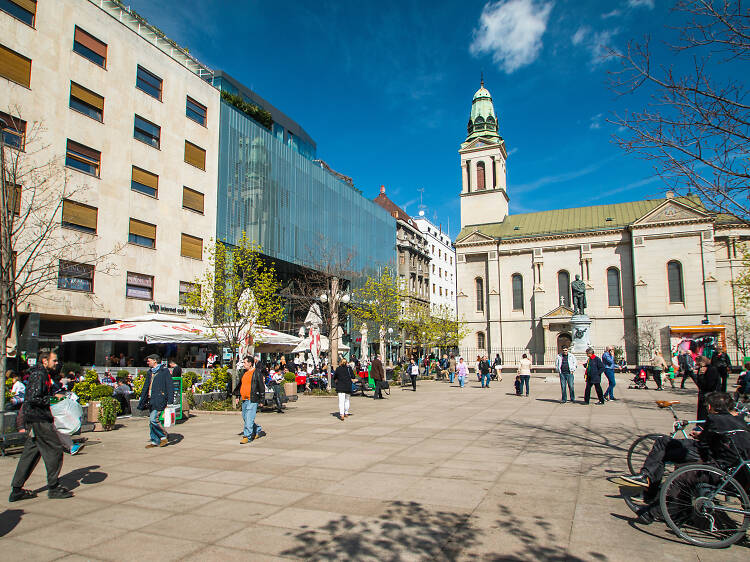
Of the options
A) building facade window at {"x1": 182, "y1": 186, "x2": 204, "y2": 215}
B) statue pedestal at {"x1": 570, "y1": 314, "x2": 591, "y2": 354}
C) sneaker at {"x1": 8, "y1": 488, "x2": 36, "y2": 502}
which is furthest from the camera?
statue pedestal at {"x1": 570, "y1": 314, "x2": 591, "y2": 354}

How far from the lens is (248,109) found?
39312 millimetres

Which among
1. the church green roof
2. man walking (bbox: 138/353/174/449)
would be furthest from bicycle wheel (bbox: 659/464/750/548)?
the church green roof

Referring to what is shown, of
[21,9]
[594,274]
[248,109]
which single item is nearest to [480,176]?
[594,274]

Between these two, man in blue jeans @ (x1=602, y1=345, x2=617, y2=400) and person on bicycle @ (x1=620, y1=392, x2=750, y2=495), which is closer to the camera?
person on bicycle @ (x1=620, y1=392, x2=750, y2=495)

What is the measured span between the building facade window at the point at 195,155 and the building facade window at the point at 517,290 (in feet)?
137

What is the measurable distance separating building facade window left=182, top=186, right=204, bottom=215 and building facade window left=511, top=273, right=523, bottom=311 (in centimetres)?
4172

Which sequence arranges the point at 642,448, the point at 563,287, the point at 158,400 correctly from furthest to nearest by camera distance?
the point at 563,287 → the point at 158,400 → the point at 642,448

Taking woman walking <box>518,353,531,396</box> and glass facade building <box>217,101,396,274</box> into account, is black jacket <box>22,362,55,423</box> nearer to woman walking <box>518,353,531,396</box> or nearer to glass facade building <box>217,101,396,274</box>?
woman walking <box>518,353,531,396</box>

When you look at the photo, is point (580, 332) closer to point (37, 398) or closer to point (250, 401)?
point (250, 401)

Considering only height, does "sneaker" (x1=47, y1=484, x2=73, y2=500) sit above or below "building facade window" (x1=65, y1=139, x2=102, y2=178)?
below

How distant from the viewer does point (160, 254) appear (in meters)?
29.0

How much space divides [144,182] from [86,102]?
4.84 m

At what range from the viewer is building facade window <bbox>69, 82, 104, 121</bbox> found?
24.7m

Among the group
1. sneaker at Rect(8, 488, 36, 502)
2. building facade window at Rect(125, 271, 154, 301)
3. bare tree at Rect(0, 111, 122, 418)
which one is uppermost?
bare tree at Rect(0, 111, 122, 418)
